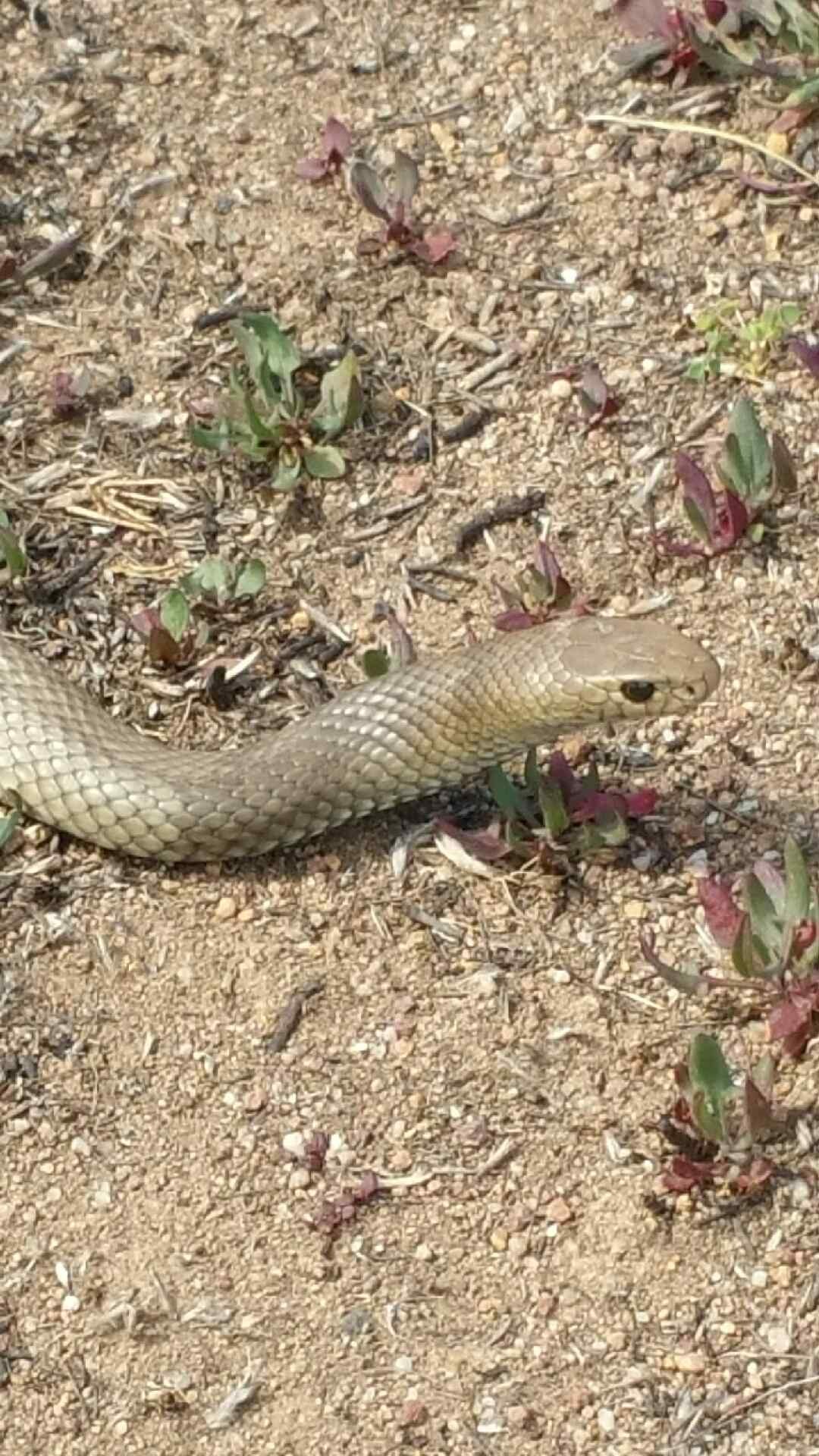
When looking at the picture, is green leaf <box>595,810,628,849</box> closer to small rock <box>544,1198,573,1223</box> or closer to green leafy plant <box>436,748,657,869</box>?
green leafy plant <box>436,748,657,869</box>

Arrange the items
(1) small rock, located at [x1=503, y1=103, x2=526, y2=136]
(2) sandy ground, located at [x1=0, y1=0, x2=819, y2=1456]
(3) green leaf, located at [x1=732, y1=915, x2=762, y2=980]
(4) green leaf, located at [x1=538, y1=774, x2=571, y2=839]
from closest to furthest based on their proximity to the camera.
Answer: (2) sandy ground, located at [x1=0, y1=0, x2=819, y2=1456], (3) green leaf, located at [x1=732, y1=915, x2=762, y2=980], (4) green leaf, located at [x1=538, y1=774, x2=571, y2=839], (1) small rock, located at [x1=503, y1=103, x2=526, y2=136]

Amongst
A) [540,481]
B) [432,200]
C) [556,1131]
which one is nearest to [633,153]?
[432,200]

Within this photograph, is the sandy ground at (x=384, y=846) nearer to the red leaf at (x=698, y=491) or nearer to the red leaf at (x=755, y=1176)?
the red leaf at (x=755, y=1176)

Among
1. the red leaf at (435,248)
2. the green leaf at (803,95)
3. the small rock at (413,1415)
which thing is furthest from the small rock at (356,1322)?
the green leaf at (803,95)

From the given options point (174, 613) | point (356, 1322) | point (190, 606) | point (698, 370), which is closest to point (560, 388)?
A: point (698, 370)

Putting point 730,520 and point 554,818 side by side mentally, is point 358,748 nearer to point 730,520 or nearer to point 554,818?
point 554,818

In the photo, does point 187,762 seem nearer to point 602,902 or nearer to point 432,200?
point 602,902

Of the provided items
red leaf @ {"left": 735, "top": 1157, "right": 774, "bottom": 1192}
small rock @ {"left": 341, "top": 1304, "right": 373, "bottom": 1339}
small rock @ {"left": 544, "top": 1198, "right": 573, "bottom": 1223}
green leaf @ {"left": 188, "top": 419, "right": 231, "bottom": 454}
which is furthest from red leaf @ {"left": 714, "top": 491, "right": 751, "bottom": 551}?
small rock @ {"left": 341, "top": 1304, "right": 373, "bottom": 1339}
